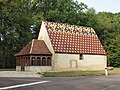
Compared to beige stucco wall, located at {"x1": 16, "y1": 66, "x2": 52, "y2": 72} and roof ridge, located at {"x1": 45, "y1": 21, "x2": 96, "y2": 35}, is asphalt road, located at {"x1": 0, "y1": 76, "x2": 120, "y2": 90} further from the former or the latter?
roof ridge, located at {"x1": 45, "y1": 21, "x2": 96, "y2": 35}

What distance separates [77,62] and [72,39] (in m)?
4.05

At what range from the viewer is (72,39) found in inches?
1700

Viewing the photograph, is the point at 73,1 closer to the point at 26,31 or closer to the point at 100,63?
the point at 26,31

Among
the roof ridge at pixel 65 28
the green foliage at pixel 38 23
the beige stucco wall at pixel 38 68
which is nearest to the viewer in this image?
the beige stucco wall at pixel 38 68

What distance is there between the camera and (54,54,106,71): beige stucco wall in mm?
40000

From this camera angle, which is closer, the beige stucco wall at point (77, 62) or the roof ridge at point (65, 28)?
the beige stucco wall at point (77, 62)

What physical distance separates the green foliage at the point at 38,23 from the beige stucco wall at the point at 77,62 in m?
9.64

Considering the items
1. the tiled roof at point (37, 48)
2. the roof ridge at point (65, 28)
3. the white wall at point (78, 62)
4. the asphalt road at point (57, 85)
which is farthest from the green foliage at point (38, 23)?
the asphalt road at point (57, 85)

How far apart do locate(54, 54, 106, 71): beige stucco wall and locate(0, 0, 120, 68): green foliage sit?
9638 mm

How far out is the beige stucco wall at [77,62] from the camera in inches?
1575

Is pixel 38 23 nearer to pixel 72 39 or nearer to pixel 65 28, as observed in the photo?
pixel 65 28

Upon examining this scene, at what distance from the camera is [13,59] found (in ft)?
176

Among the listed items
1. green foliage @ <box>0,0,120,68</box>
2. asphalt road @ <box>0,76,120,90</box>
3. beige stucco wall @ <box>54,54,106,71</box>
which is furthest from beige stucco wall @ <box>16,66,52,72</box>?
asphalt road @ <box>0,76,120,90</box>

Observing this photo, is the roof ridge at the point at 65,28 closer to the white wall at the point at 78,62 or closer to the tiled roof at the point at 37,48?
the tiled roof at the point at 37,48
